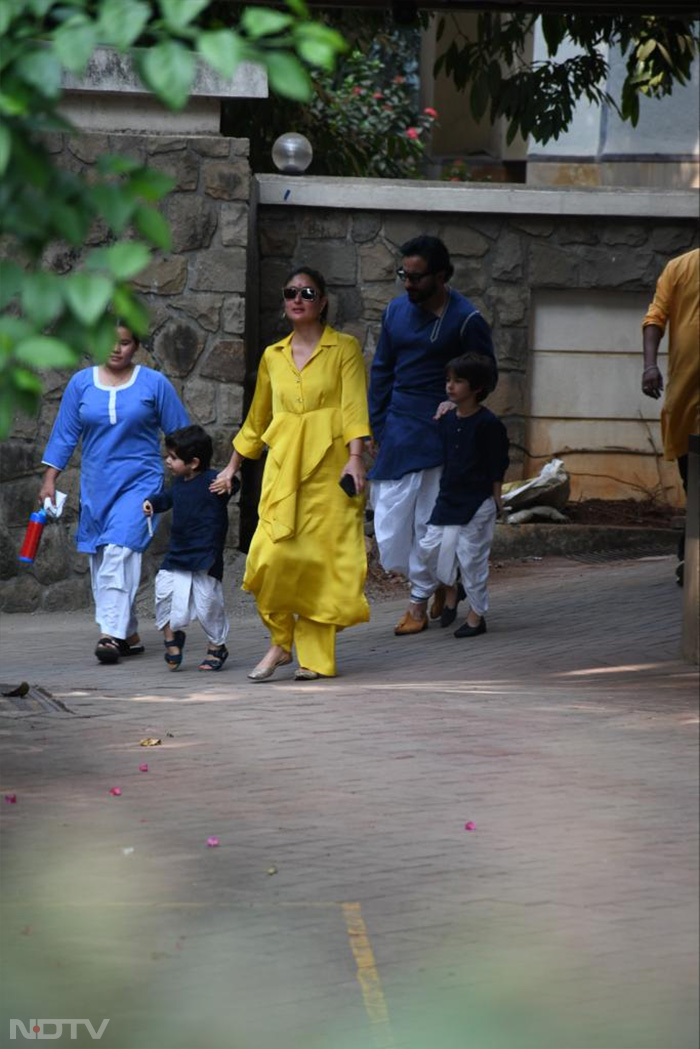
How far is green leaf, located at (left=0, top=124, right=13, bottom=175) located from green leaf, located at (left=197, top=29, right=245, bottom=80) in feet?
0.90

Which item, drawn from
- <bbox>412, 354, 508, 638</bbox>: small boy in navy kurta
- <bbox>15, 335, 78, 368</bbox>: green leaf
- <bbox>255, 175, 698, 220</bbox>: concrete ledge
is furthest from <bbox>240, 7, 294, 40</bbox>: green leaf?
<bbox>255, 175, 698, 220</bbox>: concrete ledge

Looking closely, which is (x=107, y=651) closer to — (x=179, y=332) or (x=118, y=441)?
(x=118, y=441)

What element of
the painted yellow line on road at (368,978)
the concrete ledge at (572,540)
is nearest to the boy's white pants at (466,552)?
the concrete ledge at (572,540)

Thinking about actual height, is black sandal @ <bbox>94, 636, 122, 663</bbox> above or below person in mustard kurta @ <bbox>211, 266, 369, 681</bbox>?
below

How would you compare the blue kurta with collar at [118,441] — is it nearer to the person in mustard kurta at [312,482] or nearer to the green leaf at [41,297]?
the person in mustard kurta at [312,482]

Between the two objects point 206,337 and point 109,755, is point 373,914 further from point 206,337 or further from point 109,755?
point 206,337

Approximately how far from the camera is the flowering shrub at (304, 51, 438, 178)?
14562 millimetres

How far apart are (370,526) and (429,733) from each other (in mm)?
5334

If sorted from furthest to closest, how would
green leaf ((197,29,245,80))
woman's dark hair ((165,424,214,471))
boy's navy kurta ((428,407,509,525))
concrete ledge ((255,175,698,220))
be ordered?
concrete ledge ((255,175,698,220)), boy's navy kurta ((428,407,509,525)), woman's dark hair ((165,424,214,471)), green leaf ((197,29,245,80))

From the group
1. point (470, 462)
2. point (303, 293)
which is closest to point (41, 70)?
point (303, 293)

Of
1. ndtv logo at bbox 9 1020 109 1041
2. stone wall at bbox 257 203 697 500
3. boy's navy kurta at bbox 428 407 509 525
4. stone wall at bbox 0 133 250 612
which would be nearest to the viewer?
ndtv logo at bbox 9 1020 109 1041

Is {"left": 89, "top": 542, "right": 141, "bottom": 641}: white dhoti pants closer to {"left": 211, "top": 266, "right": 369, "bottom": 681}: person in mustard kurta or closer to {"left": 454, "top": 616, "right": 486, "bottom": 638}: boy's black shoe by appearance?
{"left": 211, "top": 266, "right": 369, "bottom": 681}: person in mustard kurta

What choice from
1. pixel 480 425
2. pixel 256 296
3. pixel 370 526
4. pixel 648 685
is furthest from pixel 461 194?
pixel 648 685

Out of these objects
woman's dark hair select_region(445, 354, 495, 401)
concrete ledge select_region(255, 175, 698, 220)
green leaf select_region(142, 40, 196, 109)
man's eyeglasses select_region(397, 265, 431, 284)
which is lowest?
woman's dark hair select_region(445, 354, 495, 401)
